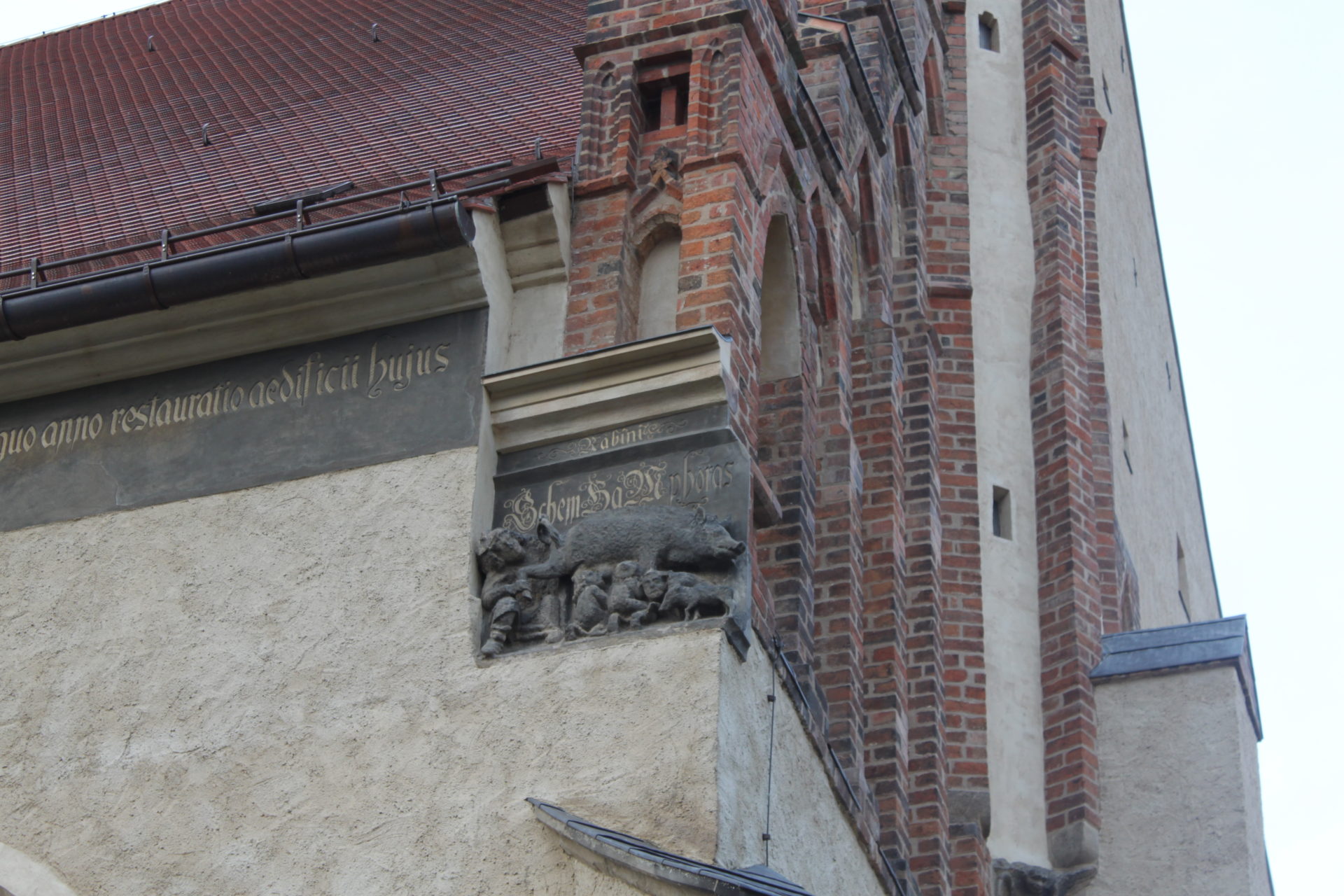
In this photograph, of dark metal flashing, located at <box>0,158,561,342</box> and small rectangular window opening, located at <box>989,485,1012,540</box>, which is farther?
small rectangular window opening, located at <box>989,485,1012,540</box>

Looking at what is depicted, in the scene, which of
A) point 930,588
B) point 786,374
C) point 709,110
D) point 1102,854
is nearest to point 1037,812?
point 1102,854

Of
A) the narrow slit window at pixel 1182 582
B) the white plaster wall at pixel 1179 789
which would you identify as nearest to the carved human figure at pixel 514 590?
the white plaster wall at pixel 1179 789

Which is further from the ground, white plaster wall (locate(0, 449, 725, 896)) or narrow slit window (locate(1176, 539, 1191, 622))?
narrow slit window (locate(1176, 539, 1191, 622))

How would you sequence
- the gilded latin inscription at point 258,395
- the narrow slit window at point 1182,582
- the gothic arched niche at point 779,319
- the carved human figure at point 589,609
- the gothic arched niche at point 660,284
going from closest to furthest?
the carved human figure at point 589,609 < the gilded latin inscription at point 258,395 < the gothic arched niche at point 660,284 < the gothic arched niche at point 779,319 < the narrow slit window at point 1182,582

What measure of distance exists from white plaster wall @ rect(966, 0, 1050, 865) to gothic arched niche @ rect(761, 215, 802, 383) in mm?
4481

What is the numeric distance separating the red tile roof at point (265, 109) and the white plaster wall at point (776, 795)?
2967mm

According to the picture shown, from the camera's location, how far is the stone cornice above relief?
27.6ft

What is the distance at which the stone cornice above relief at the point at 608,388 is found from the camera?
27.6 feet

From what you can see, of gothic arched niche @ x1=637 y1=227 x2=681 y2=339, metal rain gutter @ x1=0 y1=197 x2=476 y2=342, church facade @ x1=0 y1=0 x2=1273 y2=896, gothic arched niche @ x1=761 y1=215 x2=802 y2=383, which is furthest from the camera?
gothic arched niche @ x1=761 y1=215 x2=802 y2=383

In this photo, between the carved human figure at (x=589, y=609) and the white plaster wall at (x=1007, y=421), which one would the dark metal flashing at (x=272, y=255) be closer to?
the carved human figure at (x=589, y=609)

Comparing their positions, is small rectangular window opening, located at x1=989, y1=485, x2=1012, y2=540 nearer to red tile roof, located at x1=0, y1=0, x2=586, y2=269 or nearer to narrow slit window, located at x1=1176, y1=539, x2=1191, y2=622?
red tile roof, located at x1=0, y1=0, x2=586, y2=269

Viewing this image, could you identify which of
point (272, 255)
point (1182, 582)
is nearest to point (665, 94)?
point (272, 255)

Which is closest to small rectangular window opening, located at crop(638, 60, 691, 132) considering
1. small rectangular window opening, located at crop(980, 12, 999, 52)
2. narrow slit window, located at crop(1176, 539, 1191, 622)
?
small rectangular window opening, located at crop(980, 12, 999, 52)

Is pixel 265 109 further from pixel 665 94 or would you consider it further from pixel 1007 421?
pixel 1007 421
